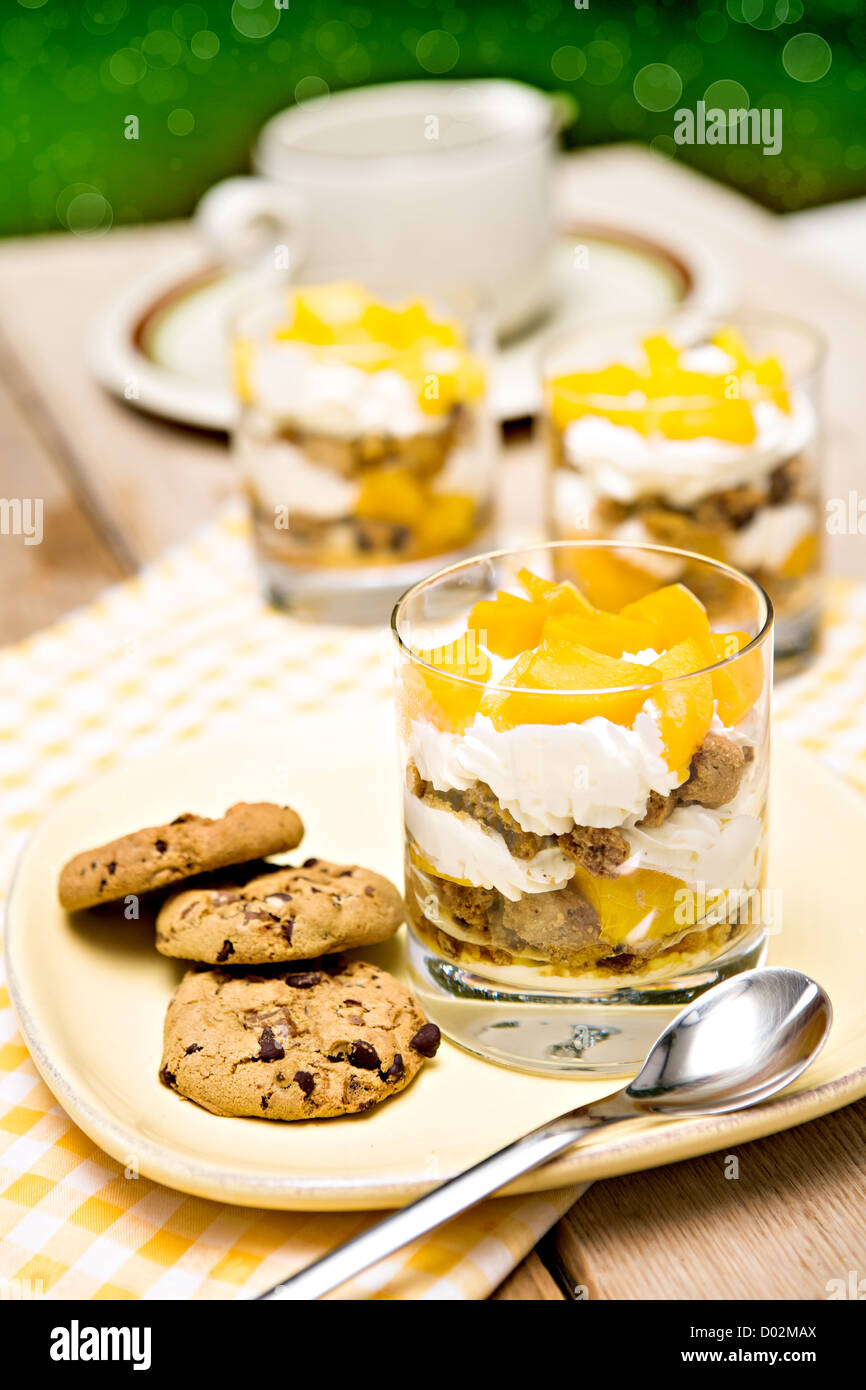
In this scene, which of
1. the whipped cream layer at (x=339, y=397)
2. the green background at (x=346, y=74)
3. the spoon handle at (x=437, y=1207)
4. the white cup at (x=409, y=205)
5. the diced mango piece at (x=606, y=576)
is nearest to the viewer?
the spoon handle at (x=437, y=1207)

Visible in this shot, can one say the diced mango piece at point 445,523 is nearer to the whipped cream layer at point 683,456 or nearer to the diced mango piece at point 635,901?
the whipped cream layer at point 683,456

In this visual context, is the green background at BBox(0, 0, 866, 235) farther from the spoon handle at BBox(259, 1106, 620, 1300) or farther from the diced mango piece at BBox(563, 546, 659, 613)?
the spoon handle at BBox(259, 1106, 620, 1300)

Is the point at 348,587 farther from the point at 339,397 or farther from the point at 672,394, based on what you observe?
the point at 672,394

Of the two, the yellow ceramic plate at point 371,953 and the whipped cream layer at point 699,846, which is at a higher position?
the whipped cream layer at point 699,846

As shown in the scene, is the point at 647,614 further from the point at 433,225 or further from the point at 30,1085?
the point at 433,225

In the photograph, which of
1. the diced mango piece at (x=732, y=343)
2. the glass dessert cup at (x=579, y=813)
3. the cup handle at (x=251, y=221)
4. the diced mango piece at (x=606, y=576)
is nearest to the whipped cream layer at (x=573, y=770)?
the glass dessert cup at (x=579, y=813)

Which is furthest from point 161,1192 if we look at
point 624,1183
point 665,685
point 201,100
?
point 201,100

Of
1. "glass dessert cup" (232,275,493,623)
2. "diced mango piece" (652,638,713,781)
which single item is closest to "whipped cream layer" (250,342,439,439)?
"glass dessert cup" (232,275,493,623)
